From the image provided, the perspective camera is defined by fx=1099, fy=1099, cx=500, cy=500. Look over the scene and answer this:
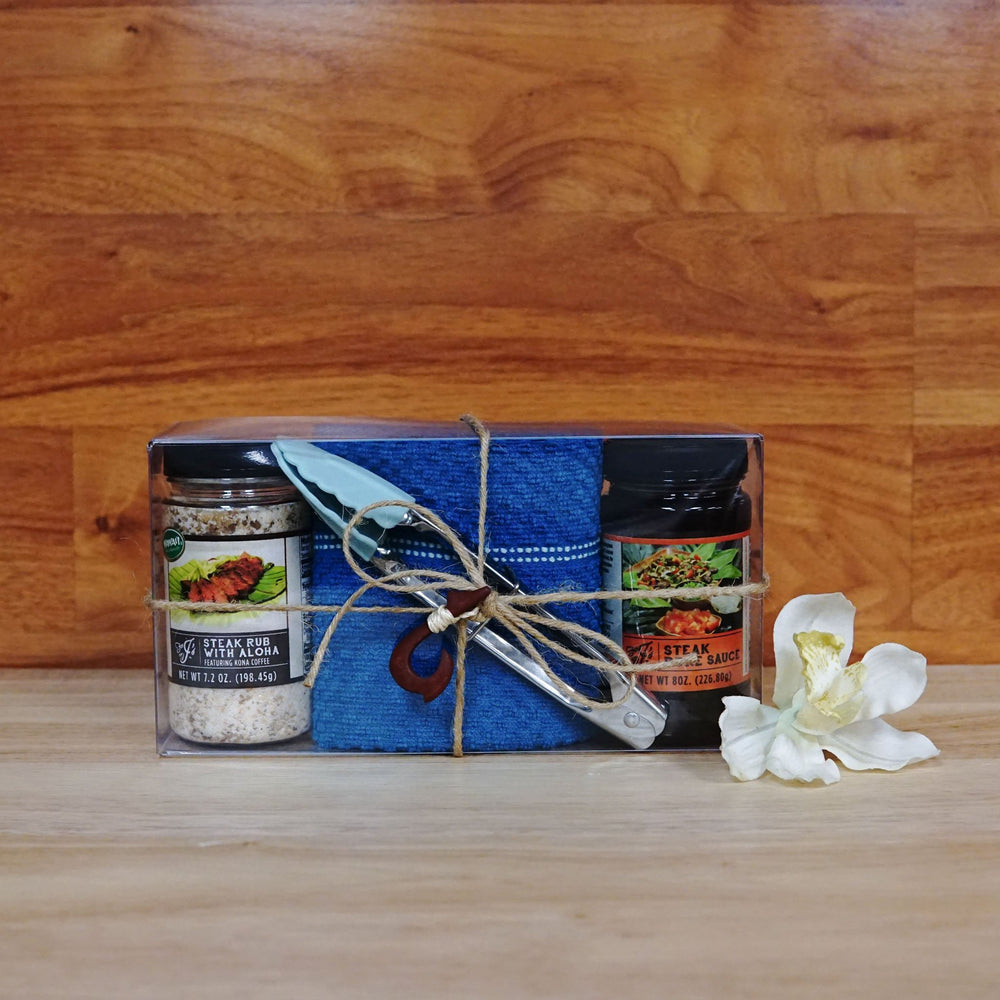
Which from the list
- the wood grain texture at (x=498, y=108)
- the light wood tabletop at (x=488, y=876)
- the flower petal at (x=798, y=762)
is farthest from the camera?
the wood grain texture at (x=498, y=108)

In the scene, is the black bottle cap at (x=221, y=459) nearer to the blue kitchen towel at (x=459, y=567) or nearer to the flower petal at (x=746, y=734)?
the blue kitchen towel at (x=459, y=567)

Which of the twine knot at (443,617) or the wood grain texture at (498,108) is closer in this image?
the twine knot at (443,617)

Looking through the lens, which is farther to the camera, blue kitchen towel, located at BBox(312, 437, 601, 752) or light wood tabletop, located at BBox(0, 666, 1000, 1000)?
blue kitchen towel, located at BBox(312, 437, 601, 752)

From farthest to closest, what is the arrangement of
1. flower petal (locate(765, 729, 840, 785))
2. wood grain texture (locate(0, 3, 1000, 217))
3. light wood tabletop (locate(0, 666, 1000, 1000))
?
wood grain texture (locate(0, 3, 1000, 217))
flower petal (locate(765, 729, 840, 785))
light wood tabletop (locate(0, 666, 1000, 1000))

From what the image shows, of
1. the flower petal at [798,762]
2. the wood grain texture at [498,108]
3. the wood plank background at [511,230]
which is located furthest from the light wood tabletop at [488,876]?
the wood grain texture at [498,108]

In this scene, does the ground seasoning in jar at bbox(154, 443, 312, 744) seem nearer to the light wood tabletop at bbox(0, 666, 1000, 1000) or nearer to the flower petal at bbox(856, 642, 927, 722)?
the light wood tabletop at bbox(0, 666, 1000, 1000)

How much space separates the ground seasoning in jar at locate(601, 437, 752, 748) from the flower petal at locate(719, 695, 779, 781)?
0.08 ft

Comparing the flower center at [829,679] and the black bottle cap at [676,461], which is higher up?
the black bottle cap at [676,461]

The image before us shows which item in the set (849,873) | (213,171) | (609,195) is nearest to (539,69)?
(609,195)

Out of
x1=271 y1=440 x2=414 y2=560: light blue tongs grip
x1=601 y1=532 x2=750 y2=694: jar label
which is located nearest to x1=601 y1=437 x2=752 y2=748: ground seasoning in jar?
x1=601 y1=532 x2=750 y2=694: jar label

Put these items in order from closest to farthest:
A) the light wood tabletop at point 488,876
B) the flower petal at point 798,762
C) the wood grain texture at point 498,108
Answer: the light wood tabletop at point 488,876, the flower petal at point 798,762, the wood grain texture at point 498,108

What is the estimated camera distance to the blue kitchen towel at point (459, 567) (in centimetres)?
65

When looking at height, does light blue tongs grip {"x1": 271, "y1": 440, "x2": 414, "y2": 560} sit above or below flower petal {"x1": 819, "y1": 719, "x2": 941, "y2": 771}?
above

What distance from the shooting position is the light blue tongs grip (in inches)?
24.9
